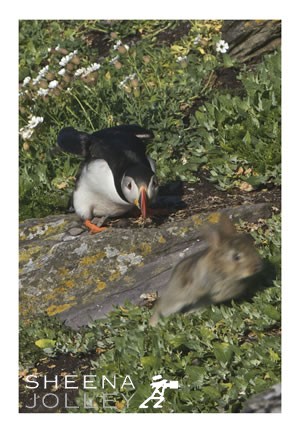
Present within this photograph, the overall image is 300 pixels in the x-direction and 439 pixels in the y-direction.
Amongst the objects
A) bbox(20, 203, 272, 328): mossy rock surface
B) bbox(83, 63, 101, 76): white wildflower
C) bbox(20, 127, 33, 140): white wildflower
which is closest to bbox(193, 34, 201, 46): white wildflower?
bbox(83, 63, 101, 76): white wildflower

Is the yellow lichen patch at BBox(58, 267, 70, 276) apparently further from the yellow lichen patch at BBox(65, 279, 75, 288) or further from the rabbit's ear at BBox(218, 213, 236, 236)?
the rabbit's ear at BBox(218, 213, 236, 236)

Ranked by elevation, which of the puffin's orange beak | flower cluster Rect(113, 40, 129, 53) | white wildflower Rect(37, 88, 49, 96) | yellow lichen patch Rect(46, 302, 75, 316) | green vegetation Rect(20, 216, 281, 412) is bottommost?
green vegetation Rect(20, 216, 281, 412)

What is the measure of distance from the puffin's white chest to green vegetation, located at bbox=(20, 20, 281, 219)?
1.40 ft

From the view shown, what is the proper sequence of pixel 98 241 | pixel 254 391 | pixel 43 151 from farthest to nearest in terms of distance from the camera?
pixel 43 151, pixel 98 241, pixel 254 391

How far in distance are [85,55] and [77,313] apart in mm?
3013

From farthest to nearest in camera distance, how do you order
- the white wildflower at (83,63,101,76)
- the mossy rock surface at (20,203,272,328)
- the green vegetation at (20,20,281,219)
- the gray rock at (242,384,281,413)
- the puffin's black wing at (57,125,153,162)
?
the white wildflower at (83,63,101,76) → the green vegetation at (20,20,281,219) → the puffin's black wing at (57,125,153,162) → the mossy rock surface at (20,203,272,328) → the gray rock at (242,384,281,413)

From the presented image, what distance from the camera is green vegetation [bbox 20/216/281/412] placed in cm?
827

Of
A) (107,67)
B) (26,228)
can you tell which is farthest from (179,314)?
(107,67)

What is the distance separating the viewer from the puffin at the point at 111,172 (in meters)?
9.28

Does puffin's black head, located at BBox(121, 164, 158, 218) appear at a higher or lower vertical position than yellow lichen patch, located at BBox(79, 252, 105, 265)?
higher

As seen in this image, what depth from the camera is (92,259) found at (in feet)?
31.0

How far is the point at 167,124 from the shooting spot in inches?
415

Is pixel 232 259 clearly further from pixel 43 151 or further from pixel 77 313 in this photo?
pixel 43 151

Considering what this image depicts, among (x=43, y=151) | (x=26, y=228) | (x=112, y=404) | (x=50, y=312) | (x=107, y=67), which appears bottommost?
(x=112, y=404)
